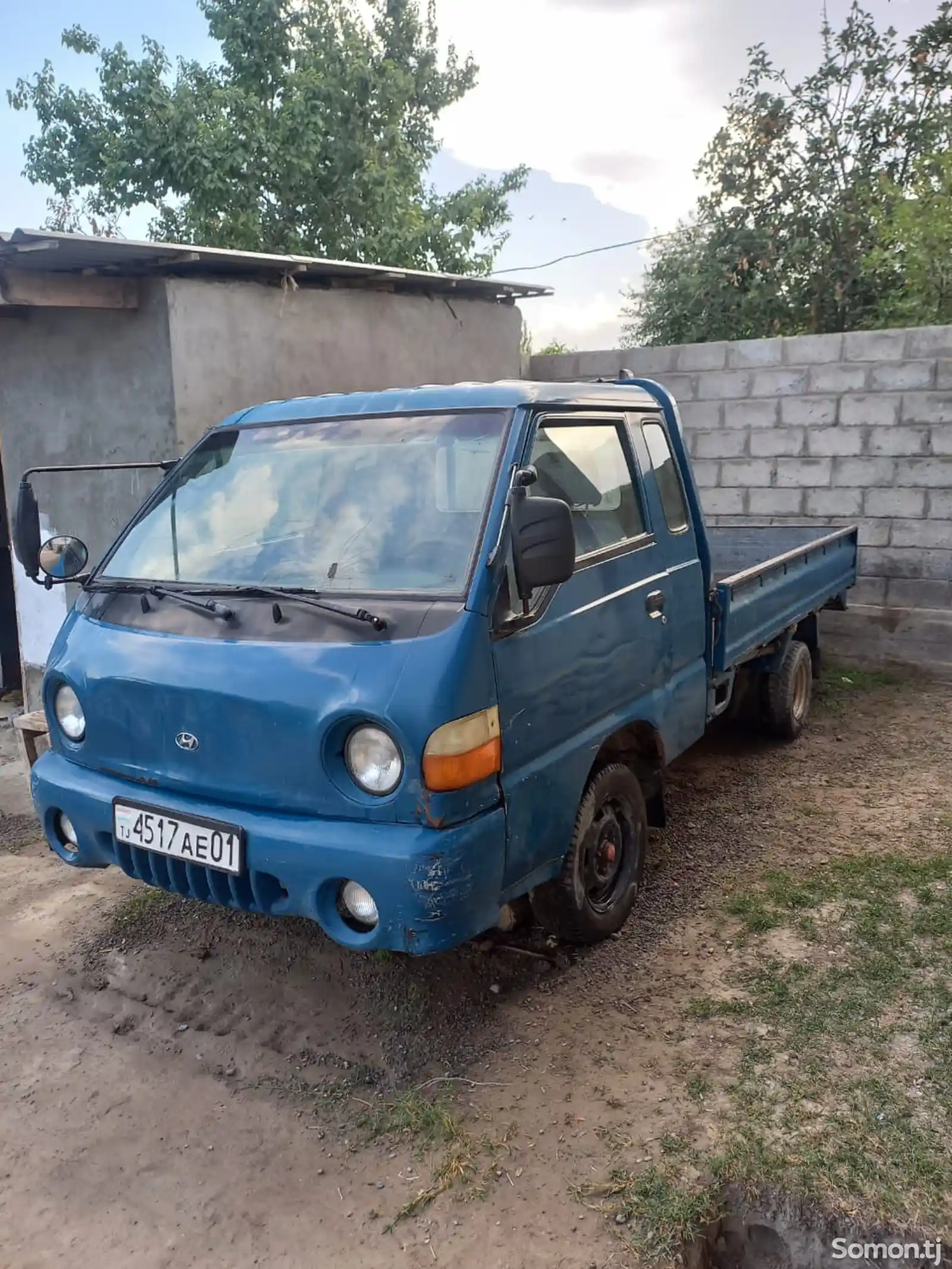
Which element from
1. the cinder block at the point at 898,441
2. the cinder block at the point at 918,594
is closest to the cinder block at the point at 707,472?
the cinder block at the point at 898,441

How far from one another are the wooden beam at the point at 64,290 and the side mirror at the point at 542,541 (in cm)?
372

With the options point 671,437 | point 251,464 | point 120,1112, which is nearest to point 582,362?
point 671,437

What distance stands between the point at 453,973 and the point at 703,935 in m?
0.99

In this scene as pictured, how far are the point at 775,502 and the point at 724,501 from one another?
0.41 m

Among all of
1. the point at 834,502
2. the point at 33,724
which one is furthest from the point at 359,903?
the point at 834,502

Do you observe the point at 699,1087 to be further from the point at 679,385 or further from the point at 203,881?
the point at 679,385

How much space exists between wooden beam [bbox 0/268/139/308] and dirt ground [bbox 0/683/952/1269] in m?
3.08

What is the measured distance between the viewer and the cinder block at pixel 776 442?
729 cm

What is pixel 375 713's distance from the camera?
2592 mm

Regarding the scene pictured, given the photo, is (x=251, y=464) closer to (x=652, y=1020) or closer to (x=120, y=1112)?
(x=120, y=1112)

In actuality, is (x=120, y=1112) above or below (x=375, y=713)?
below

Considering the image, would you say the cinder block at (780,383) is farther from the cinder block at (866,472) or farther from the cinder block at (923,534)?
the cinder block at (923,534)

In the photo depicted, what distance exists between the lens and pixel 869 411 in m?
7.00

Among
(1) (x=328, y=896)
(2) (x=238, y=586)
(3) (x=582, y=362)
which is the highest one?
(3) (x=582, y=362)
